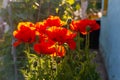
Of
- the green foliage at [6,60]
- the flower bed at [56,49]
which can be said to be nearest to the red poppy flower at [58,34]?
the flower bed at [56,49]

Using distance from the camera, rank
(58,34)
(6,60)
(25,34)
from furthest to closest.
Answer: (6,60) → (25,34) → (58,34)

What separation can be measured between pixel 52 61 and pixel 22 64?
5.18 feet

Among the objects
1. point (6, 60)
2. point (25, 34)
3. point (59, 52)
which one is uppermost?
point (25, 34)

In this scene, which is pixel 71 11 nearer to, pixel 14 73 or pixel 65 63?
pixel 14 73

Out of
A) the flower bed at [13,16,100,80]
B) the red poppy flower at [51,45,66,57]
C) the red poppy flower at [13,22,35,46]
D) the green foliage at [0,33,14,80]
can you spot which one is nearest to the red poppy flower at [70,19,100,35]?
the flower bed at [13,16,100,80]

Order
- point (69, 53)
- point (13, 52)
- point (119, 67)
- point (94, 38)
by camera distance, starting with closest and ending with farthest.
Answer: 1. point (69, 53)
2. point (119, 67)
3. point (13, 52)
4. point (94, 38)

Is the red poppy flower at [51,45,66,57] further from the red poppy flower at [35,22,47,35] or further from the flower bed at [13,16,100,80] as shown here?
the red poppy flower at [35,22,47,35]

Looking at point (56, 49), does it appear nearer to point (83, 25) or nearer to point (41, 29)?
point (41, 29)

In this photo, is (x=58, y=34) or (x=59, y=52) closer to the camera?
(x=58, y=34)

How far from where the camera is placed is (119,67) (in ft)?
12.3

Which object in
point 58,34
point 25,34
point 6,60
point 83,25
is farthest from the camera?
point 6,60

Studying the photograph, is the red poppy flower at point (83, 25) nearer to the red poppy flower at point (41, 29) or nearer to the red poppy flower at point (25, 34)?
the red poppy flower at point (41, 29)

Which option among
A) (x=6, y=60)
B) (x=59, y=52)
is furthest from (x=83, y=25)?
(x=6, y=60)

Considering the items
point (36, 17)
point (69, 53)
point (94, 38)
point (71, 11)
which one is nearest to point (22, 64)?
point (36, 17)
